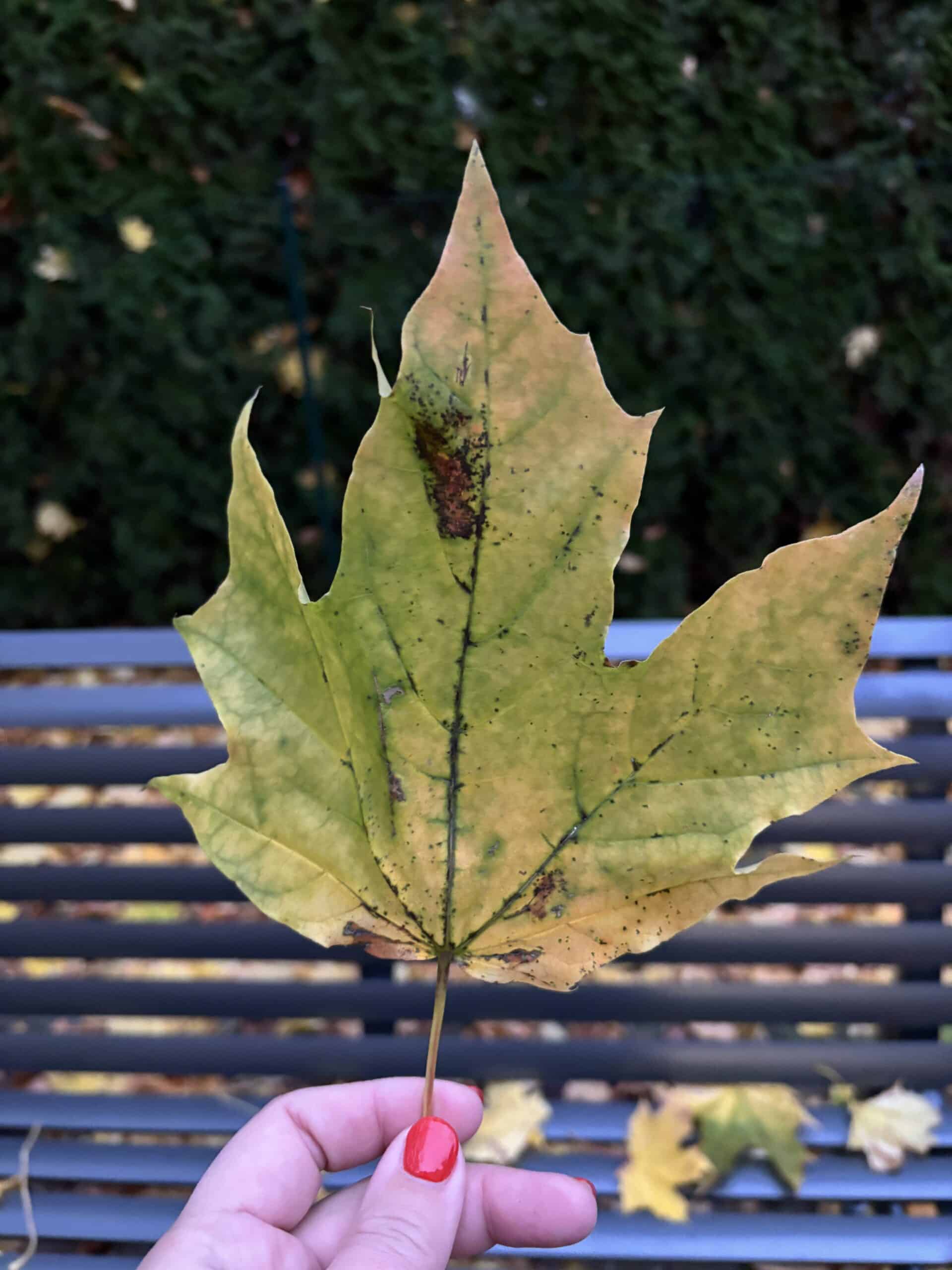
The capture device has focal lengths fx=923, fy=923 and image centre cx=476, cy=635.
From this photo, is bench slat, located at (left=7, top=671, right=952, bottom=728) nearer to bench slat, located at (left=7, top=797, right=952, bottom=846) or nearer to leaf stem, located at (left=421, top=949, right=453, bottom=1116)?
bench slat, located at (left=7, top=797, right=952, bottom=846)

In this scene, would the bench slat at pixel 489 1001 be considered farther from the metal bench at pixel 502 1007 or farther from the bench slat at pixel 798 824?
the bench slat at pixel 798 824

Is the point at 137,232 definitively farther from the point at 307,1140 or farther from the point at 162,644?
the point at 307,1140

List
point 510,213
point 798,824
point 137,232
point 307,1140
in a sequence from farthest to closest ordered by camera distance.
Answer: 1. point 137,232
2. point 510,213
3. point 798,824
4. point 307,1140

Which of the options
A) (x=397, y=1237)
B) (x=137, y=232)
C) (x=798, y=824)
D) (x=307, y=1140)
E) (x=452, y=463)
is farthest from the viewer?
(x=137, y=232)

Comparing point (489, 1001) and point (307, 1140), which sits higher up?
point (307, 1140)

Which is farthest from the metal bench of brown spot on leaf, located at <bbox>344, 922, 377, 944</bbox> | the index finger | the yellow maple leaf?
the yellow maple leaf

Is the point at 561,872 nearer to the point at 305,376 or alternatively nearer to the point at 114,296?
the point at 305,376

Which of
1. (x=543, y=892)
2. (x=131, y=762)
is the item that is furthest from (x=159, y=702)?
(x=543, y=892)
